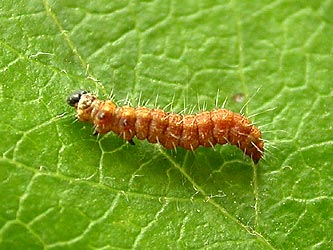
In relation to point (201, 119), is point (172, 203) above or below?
below

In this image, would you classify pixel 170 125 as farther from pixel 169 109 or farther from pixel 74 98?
pixel 74 98

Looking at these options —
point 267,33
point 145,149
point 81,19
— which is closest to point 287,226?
point 145,149

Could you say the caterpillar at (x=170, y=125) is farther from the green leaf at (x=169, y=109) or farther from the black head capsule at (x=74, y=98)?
the green leaf at (x=169, y=109)

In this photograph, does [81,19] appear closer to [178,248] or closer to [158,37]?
[158,37]

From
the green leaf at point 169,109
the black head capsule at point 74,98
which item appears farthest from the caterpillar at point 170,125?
the green leaf at point 169,109

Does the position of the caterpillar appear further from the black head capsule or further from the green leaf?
the green leaf

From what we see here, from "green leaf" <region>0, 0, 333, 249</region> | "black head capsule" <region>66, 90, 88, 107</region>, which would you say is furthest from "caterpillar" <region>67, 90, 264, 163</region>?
"green leaf" <region>0, 0, 333, 249</region>
